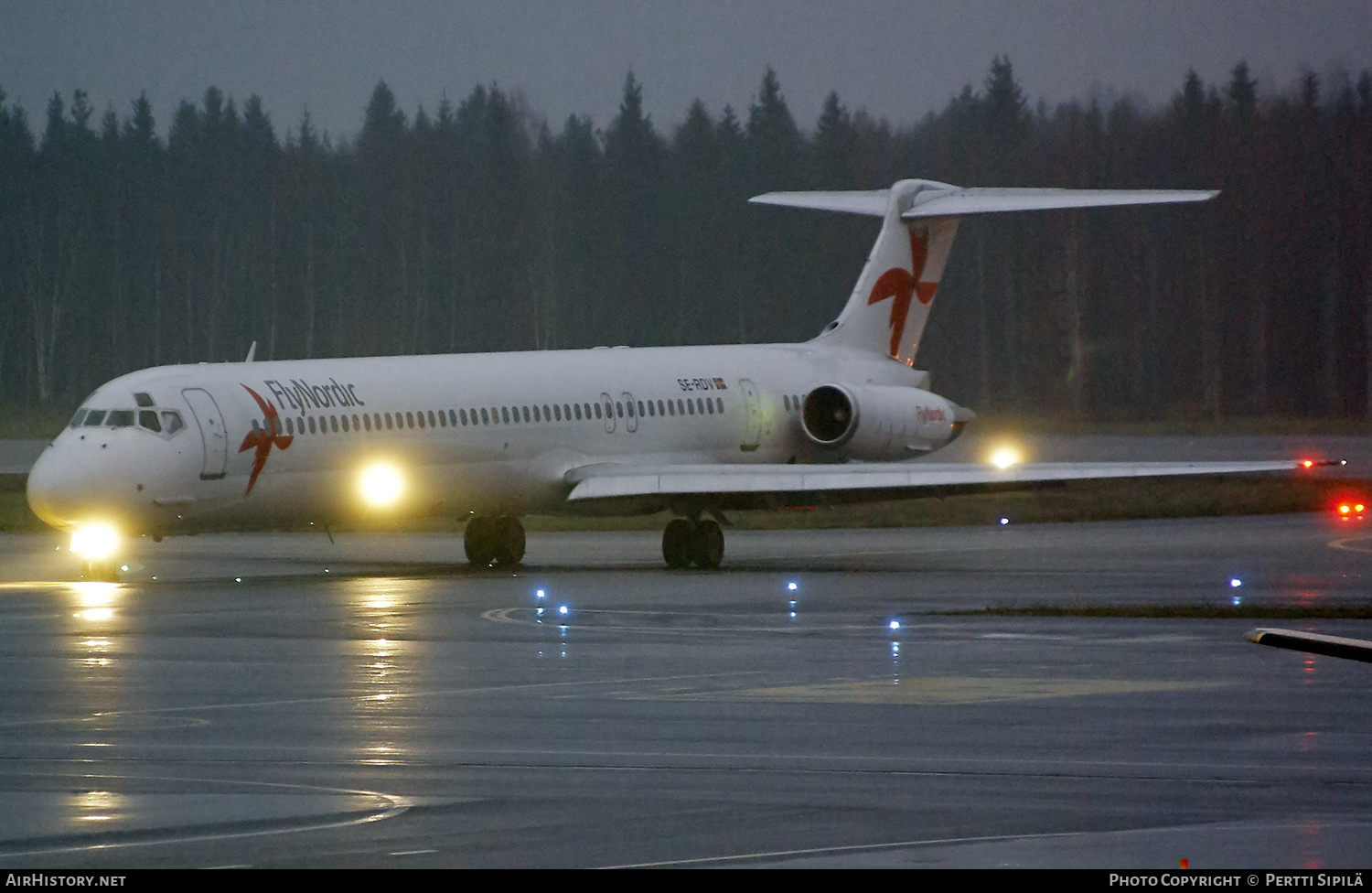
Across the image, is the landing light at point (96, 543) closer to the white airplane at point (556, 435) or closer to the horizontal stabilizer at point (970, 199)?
the white airplane at point (556, 435)

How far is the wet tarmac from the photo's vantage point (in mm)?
9422

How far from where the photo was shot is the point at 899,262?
3462 centimetres

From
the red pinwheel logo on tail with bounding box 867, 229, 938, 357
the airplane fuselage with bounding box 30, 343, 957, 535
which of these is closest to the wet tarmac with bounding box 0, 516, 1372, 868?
the airplane fuselage with bounding box 30, 343, 957, 535

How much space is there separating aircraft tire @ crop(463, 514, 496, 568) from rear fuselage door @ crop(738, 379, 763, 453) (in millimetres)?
4302

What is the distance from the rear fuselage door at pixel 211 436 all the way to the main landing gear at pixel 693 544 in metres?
5.91

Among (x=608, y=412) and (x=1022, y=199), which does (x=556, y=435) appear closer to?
(x=608, y=412)

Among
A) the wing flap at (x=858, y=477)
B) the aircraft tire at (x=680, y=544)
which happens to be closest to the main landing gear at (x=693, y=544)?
the aircraft tire at (x=680, y=544)

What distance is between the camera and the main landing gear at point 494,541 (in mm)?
29219

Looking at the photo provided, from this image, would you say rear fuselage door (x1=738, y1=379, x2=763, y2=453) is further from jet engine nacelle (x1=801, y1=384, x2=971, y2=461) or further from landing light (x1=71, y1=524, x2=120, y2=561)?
landing light (x1=71, y1=524, x2=120, y2=561)

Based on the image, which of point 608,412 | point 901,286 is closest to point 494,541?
point 608,412

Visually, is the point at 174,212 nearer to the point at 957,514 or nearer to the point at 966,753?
the point at 957,514

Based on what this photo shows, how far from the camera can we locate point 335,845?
927cm
